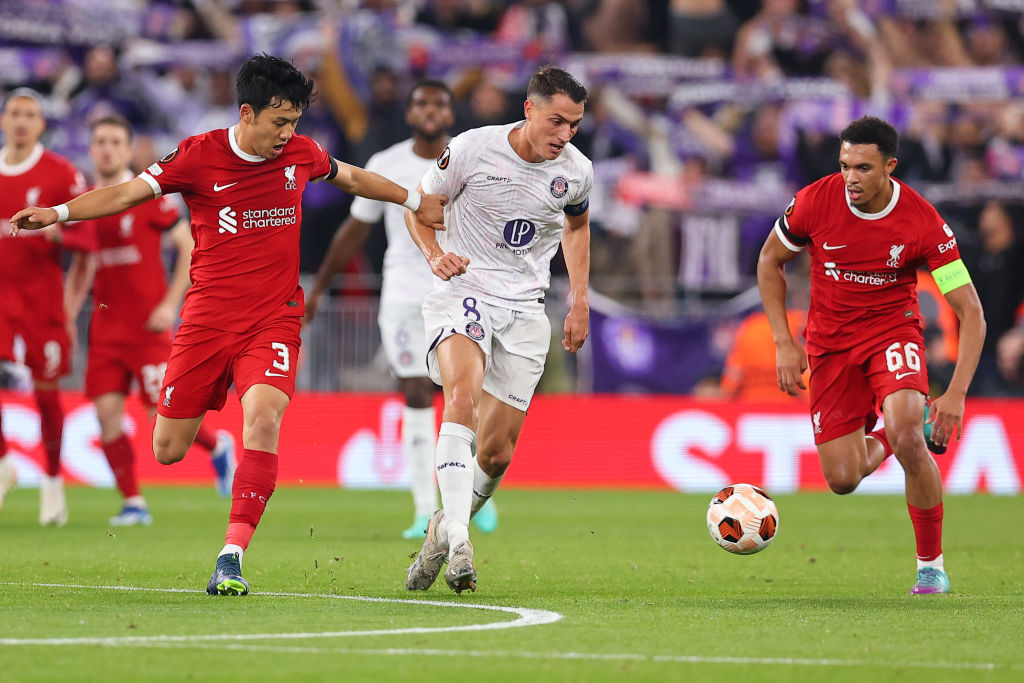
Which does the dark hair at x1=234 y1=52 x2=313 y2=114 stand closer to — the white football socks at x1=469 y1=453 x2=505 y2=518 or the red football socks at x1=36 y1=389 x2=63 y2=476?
the white football socks at x1=469 y1=453 x2=505 y2=518

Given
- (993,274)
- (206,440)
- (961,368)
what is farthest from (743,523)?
(993,274)

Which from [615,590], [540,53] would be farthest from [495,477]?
[540,53]

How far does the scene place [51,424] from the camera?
11453mm

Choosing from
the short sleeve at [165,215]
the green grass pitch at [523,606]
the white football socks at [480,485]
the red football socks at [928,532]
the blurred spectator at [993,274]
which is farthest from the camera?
the blurred spectator at [993,274]

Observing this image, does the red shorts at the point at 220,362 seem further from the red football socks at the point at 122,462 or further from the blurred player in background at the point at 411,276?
the red football socks at the point at 122,462

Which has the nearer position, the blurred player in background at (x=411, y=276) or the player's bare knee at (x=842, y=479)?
the player's bare knee at (x=842, y=479)

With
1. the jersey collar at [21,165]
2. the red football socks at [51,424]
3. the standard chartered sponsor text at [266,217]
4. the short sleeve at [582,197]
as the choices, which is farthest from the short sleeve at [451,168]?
the red football socks at [51,424]

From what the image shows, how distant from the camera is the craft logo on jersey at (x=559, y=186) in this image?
25.4ft

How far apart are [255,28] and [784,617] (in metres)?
13.7

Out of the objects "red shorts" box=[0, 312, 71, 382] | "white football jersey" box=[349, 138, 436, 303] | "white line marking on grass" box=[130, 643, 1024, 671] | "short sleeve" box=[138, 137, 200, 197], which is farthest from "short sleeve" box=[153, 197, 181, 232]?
"white line marking on grass" box=[130, 643, 1024, 671]

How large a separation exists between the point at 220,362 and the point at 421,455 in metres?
3.54

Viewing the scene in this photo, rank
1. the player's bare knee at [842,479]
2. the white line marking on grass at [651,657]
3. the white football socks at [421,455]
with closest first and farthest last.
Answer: the white line marking on grass at [651,657], the player's bare knee at [842,479], the white football socks at [421,455]

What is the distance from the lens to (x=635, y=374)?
54.9ft

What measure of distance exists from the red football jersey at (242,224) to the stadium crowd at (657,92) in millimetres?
9732
